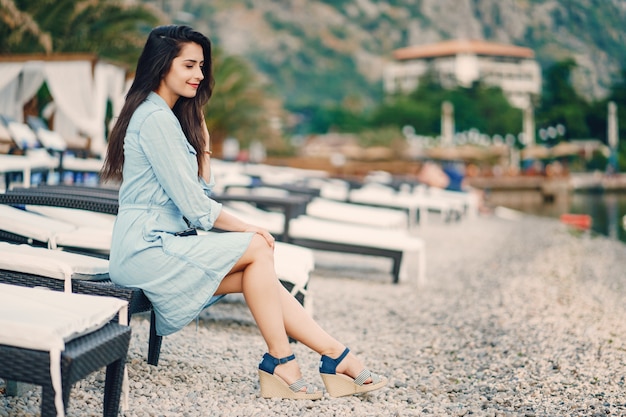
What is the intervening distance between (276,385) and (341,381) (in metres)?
0.26

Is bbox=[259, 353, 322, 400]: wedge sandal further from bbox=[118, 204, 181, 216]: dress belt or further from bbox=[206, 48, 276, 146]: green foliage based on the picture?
bbox=[206, 48, 276, 146]: green foliage

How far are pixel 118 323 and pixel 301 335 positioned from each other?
2.50 feet

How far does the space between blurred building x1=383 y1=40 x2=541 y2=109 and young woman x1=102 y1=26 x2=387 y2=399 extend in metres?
121

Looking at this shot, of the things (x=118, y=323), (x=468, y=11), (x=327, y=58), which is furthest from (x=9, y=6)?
(x=468, y=11)

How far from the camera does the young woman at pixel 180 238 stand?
2818 mm

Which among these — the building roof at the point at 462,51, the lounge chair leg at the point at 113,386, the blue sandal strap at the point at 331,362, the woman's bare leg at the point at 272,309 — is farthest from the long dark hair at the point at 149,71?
the building roof at the point at 462,51

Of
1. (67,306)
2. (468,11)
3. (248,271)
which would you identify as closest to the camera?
(67,306)

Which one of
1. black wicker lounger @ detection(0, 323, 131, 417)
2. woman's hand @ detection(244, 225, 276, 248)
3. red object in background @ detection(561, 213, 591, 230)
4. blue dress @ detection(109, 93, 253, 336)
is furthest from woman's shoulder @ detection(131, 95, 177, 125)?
red object in background @ detection(561, 213, 591, 230)

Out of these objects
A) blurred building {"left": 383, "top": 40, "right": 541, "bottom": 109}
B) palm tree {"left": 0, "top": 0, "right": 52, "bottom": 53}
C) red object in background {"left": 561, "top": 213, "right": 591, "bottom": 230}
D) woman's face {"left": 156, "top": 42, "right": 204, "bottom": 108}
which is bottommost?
red object in background {"left": 561, "top": 213, "right": 591, "bottom": 230}

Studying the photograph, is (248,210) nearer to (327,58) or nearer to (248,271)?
(248,271)

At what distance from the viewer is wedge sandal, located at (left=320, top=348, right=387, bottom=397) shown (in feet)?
10.0

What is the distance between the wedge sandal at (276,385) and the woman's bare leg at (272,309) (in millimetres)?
20

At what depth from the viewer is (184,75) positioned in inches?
118

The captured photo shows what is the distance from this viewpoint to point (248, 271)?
2.88m
